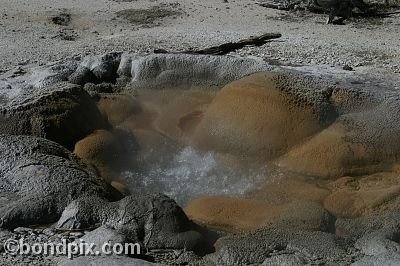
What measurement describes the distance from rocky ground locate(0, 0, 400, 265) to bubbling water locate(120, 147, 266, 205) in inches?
3.1

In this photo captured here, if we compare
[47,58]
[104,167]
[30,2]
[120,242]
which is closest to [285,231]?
[120,242]

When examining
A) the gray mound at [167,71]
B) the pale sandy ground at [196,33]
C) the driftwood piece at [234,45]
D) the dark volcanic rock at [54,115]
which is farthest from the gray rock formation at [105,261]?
the pale sandy ground at [196,33]

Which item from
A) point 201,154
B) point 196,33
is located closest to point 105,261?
point 201,154

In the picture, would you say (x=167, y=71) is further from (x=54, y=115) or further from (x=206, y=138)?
(x=54, y=115)

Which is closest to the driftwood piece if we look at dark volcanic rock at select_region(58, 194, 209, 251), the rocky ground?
the rocky ground

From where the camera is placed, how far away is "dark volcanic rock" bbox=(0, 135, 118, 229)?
2.97 meters

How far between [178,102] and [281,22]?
246cm

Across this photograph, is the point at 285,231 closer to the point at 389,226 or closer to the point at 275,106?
the point at 389,226

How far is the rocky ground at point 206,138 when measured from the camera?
292 centimetres

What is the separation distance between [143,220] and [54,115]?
1263 millimetres

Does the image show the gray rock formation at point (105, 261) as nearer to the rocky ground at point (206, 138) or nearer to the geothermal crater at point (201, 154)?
the rocky ground at point (206, 138)

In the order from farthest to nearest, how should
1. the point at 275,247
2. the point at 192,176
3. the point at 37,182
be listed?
1. the point at 192,176
2. the point at 37,182
3. the point at 275,247

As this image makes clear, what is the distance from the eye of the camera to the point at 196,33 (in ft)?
20.0

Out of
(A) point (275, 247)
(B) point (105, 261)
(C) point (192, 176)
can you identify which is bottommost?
(C) point (192, 176)
